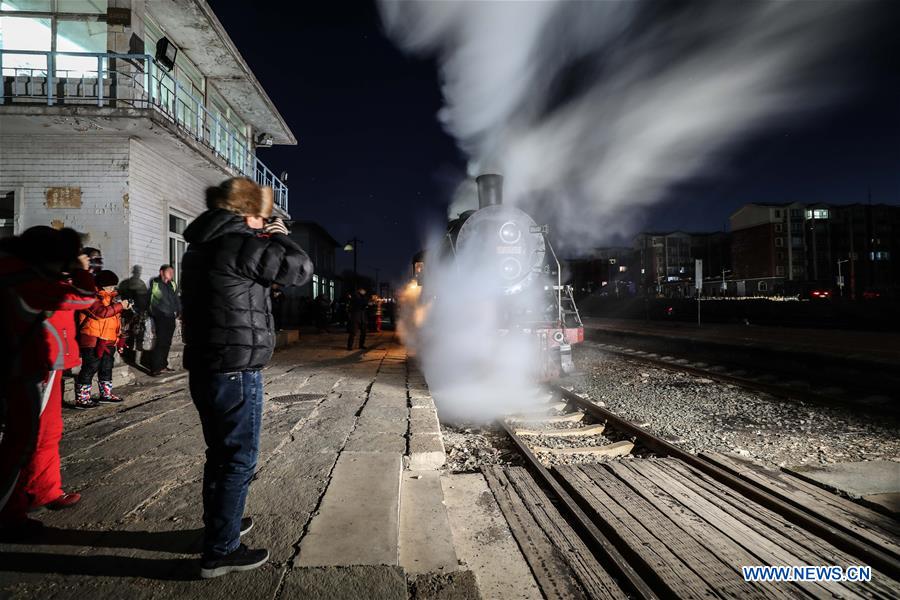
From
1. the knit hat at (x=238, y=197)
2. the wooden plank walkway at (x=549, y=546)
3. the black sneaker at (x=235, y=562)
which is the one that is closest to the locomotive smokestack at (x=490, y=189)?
the wooden plank walkway at (x=549, y=546)

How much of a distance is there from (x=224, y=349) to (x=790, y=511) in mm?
3907

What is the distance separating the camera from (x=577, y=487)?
141 inches

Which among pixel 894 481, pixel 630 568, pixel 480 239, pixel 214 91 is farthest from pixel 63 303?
pixel 214 91

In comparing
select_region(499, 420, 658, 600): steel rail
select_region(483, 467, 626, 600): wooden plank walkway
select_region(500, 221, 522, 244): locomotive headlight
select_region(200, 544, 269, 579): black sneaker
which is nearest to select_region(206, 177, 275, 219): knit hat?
select_region(200, 544, 269, 579): black sneaker

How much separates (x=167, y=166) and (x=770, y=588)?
1137 cm

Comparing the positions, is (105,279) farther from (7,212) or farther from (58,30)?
(58,30)

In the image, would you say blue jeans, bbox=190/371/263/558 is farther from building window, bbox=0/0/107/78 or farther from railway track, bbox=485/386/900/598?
building window, bbox=0/0/107/78

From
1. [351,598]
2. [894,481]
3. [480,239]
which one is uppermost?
[480,239]

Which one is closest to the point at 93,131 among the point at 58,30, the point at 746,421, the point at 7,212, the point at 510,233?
the point at 7,212

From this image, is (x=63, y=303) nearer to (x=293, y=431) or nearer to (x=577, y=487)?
(x=293, y=431)

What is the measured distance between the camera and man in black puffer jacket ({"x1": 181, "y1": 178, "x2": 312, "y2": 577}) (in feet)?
6.56

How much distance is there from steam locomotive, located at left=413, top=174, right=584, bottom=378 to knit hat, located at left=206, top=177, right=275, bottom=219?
6495 millimetres

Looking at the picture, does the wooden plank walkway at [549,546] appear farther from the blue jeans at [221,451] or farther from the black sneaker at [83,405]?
the black sneaker at [83,405]

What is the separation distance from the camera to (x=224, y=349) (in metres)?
2.00
